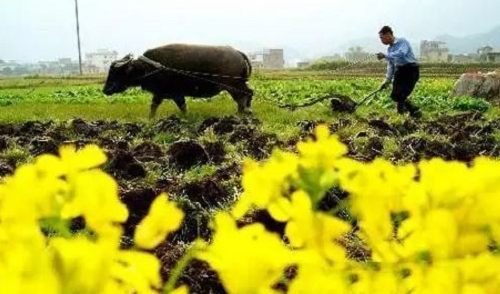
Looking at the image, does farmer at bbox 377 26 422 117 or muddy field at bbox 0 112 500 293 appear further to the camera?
farmer at bbox 377 26 422 117

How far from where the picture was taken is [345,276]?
58 centimetres

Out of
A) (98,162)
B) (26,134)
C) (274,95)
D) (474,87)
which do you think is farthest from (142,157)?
(274,95)

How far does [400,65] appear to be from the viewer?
10.6m

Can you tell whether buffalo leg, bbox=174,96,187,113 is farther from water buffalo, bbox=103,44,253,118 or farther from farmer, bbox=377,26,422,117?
farmer, bbox=377,26,422,117

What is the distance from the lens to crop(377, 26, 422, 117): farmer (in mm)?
10320

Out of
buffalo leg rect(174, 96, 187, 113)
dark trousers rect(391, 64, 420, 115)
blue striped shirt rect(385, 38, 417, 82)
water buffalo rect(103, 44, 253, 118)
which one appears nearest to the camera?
blue striped shirt rect(385, 38, 417, 82)

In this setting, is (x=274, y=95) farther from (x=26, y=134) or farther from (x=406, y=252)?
(x=406, y=252)

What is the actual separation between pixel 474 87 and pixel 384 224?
51.0 ft

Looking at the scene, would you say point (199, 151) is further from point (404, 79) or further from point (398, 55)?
point (404, 79)

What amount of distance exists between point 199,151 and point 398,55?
5.12 meters

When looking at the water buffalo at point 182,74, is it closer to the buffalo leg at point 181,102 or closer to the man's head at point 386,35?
the buffalo leg at point 181,102

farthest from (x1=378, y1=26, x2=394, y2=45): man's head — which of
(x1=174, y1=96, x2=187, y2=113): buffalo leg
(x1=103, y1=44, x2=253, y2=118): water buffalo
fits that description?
(x1=174, y1=96, x2=187, y2=113): buffalo leg

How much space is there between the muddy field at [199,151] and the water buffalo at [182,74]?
273cm

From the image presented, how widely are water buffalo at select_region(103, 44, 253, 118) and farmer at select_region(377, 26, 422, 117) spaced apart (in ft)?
8.29
